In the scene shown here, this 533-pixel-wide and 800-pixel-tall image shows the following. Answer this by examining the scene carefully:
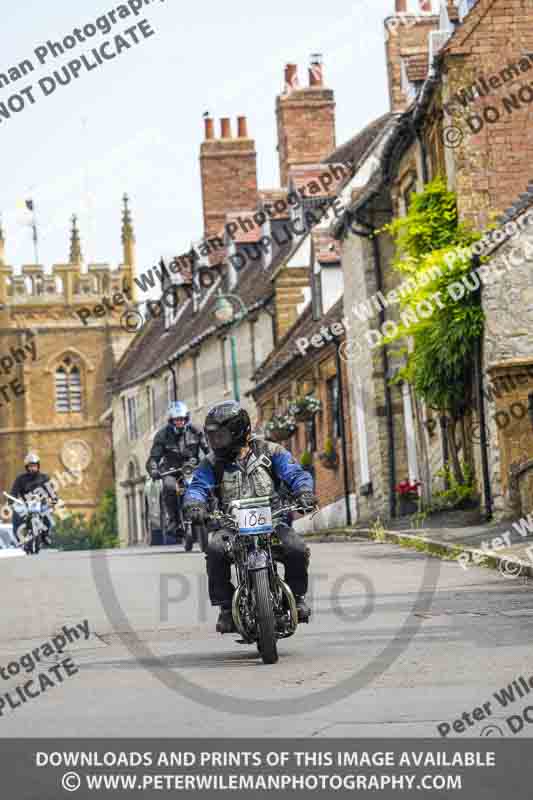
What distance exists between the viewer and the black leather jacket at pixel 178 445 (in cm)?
2158

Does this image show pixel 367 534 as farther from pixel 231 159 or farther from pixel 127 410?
pixel 127 410

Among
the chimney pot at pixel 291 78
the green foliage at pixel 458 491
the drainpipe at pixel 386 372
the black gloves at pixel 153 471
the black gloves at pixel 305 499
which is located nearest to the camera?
the black gloves at pixel 305 499

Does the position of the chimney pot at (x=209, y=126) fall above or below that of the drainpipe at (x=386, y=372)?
above

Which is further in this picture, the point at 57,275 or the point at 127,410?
the point at 57,275

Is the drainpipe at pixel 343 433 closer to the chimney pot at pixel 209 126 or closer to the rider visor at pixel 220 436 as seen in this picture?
the chimney pot at pixel 209 126

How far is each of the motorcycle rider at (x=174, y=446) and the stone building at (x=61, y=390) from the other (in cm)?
8273

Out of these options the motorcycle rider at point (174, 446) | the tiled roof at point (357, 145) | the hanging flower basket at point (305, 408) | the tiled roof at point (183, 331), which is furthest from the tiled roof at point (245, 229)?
the motorcycle rider at point (174, 446)

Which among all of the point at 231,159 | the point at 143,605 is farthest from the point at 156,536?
the point at 143,605

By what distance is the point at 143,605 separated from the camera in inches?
601

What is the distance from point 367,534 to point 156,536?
850 inches

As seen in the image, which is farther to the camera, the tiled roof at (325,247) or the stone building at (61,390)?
the stone building at (61,390)

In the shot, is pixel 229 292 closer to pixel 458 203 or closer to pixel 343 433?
pixel 343 433

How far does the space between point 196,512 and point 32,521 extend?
17.3 metres

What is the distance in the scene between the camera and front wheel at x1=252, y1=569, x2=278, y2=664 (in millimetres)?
10398
